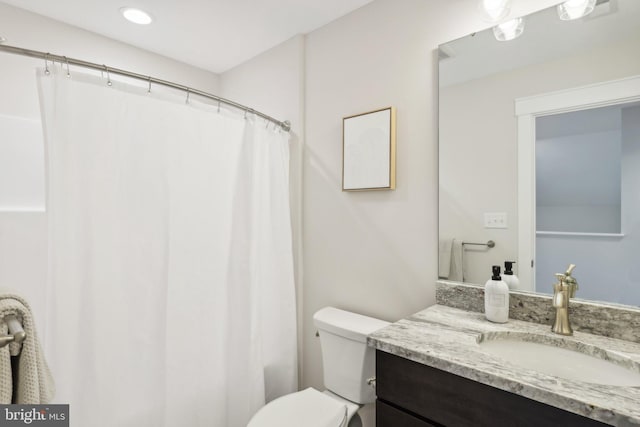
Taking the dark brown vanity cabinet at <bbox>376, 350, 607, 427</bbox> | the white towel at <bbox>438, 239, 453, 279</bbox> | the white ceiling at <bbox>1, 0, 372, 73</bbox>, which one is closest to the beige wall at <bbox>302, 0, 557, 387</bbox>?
the white towel at <bbox>438, 239, 453, 279</bbox>

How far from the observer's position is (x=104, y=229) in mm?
1197

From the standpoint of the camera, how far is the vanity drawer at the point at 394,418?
910 mm

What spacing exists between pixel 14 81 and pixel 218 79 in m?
1.30

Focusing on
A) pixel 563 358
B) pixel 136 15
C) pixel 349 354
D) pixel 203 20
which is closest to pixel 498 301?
pixel 563 358

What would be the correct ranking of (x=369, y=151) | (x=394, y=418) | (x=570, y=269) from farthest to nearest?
(x=369, y=151), (x=570, y=269), (x=394, y=418)

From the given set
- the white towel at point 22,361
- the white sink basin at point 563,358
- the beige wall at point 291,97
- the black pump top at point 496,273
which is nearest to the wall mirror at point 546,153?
the black pump top at point 496,273

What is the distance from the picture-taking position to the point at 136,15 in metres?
1.80

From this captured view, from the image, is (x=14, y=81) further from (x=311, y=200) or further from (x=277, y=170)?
(x=311, y=200)

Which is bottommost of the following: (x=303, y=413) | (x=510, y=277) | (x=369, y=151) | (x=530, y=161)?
(x=303, y=413)

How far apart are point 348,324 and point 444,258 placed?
21.9 inches

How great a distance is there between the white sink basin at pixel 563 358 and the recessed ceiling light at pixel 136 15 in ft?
7.55

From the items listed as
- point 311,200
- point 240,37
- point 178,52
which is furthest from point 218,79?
point 311,200

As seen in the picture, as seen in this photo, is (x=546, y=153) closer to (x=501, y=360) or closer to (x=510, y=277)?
(x=510, y=277)

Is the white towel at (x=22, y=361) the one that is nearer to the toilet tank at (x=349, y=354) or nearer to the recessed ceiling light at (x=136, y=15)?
the toilet tank at (x=349, y=354)
